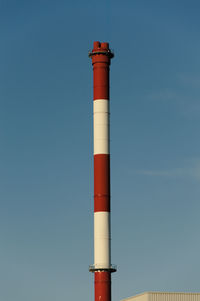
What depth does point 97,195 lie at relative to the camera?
65438 mm

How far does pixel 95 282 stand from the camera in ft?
209

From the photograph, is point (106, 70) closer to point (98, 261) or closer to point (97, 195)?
point (97, 195)

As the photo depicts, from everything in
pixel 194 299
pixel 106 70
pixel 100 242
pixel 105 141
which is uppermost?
pixel 106 70

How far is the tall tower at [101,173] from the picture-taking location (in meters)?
63.7

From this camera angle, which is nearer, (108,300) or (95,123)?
(108,300)

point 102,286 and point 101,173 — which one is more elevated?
point 101,173

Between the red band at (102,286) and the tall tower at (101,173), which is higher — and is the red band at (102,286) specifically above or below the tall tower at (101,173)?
below

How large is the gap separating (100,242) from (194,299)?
9.57 meters

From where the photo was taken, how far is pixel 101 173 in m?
65.9

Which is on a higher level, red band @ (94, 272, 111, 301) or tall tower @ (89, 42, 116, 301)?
tall tower @ (89, 42, 116, 301)

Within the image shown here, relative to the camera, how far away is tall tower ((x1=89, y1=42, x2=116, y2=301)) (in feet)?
209

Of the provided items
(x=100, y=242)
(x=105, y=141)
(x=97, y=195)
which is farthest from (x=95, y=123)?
(x=100, y=242)

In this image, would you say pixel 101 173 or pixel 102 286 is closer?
pixel 102 286

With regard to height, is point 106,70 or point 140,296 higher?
point 106,70
